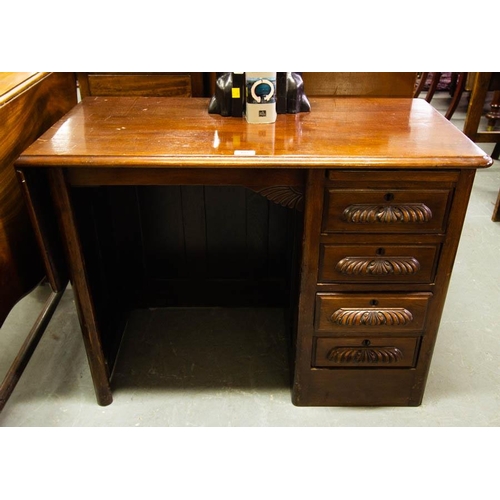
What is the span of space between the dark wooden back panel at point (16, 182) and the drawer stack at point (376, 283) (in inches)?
34.6

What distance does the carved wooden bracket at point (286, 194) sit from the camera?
1.27 metres

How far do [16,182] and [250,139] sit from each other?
28.7 inches

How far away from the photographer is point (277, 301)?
81.5 inches

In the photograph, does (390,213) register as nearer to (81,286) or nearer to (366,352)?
(366,352)

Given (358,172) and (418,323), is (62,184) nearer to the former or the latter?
(358,172)

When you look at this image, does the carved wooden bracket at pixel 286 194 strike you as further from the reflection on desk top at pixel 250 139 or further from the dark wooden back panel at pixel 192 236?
the dark wooden back panel at pixel 192 236

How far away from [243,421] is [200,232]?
758mm

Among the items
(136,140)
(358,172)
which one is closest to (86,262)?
(136,140)

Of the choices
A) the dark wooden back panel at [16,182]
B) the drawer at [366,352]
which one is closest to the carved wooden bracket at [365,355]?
the drawer at [366,352]

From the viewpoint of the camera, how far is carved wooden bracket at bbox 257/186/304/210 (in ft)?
4.18

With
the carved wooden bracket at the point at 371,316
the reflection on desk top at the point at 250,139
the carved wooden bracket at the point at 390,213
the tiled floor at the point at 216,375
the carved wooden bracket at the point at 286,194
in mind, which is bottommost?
the tiled floor at the point at 216,375

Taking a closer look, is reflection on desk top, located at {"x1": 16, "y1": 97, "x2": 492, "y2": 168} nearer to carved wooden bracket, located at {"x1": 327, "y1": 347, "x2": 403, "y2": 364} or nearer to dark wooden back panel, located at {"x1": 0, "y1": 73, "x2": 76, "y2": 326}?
dark wooden back panel, located at {"x1": 0, "y1": 73, "x2": 76, "y2": 326}

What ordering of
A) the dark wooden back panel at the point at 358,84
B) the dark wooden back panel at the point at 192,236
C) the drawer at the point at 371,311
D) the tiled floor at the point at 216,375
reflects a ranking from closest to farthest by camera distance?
the drawer at the point at 371,311 → the tiled floor at the point at 216,375 → the dark wooden back panel at the point at 192,236 → the dark wooden back panel at the point at 358,84

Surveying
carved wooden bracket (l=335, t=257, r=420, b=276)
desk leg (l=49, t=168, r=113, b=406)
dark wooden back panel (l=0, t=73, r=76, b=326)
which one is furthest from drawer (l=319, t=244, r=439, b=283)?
dark wooden back panel (l=0, t=73, r=76, b=326)
